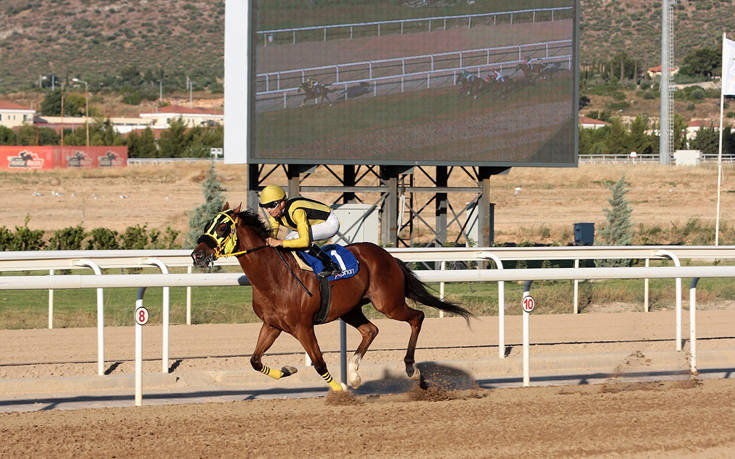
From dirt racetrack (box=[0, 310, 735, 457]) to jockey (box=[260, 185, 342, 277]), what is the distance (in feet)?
3.11

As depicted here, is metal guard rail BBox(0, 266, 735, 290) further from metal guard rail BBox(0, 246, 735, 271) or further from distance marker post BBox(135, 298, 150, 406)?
metal guard rail BBox(0, 246, 735, 271)

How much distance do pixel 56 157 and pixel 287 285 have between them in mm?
41110

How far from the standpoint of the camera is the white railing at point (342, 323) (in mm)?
6426

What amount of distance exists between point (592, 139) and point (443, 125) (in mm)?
41565

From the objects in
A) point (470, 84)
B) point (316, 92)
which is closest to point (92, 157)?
point (316, 92)

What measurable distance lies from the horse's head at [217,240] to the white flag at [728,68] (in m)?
16.4

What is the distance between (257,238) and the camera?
6453mm

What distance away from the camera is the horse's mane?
641 cm

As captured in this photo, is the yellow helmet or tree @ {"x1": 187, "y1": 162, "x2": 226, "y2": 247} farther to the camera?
tree @ {"x1": 187, "y1": 162, "x2": 226, "y2": 247}

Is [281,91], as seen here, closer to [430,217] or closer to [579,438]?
[579,438]

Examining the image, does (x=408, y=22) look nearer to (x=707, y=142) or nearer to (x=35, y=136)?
(x=707, y=142)

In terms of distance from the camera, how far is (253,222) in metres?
6.45

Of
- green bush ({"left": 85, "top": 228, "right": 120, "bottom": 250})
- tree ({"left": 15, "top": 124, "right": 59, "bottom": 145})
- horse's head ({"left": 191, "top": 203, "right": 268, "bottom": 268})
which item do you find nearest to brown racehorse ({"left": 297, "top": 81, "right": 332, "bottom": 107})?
green bush ({"left": 85, "top": 228, "right": 120, "bottom": 250})

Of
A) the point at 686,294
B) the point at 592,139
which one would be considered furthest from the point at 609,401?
the point at 592,139
